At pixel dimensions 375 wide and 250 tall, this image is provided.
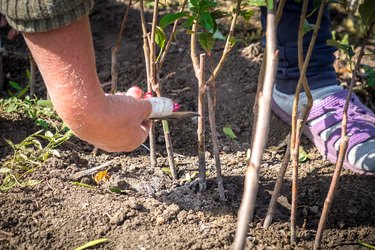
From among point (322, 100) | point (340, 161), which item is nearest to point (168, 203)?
point (340, 161)

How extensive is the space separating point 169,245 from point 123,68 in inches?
51.5

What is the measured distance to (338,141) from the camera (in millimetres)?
2219

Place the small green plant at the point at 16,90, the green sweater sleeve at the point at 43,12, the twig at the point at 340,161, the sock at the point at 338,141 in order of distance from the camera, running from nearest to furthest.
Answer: the green sweater sleeve at the point at 43,12
the twig at the point at 340,161
the sock at the point at 338,141
the small green plant at the point at 16,90

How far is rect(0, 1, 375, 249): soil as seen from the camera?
175cm

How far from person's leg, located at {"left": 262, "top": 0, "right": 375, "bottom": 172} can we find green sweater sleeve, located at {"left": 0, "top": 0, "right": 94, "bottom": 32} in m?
1.11

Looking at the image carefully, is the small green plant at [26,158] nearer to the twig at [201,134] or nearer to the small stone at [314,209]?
the twig at [201,134]

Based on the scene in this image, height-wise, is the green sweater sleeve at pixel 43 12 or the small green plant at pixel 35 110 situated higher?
the green sweater sleeve at pixel 43 12

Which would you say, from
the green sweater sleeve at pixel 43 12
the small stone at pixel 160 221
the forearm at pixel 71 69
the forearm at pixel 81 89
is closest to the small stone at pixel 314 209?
the small stone at pixel 160 221

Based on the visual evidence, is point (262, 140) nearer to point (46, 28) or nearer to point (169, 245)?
point (46, 28)

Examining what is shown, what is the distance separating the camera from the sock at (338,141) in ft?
6.95

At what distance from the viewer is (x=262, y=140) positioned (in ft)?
3.40

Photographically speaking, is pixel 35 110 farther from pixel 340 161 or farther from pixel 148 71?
pixel 340 161

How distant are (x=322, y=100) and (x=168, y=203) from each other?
848mm

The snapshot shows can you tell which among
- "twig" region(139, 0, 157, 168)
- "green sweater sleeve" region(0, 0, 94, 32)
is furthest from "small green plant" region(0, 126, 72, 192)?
"green sweater sleeve" region(0, 0, 94, 32)
